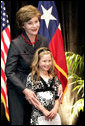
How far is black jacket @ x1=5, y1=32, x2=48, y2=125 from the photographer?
2021 millimetres

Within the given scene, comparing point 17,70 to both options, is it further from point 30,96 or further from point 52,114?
point 52,114

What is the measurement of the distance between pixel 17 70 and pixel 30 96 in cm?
25

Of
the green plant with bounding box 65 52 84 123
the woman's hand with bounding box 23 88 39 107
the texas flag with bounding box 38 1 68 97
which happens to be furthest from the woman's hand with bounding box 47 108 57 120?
the green plant with bounding box 65 52 84 123

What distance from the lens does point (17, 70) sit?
6.82ft

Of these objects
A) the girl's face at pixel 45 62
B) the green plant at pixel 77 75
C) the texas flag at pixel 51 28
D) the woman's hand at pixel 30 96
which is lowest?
the green plant at pixel 77 75

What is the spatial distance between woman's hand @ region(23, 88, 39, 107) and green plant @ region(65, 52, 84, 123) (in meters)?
1.96

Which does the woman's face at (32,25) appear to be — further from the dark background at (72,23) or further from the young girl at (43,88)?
the dark background at (72,23)

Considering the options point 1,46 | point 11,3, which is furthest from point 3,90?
point 11,3

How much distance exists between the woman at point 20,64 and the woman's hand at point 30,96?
0.01m

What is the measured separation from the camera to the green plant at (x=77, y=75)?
3.94 meters

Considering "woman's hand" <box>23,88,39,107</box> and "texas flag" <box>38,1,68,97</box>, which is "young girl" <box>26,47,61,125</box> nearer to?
"woman's hand" <box>23,88,39,107</box>

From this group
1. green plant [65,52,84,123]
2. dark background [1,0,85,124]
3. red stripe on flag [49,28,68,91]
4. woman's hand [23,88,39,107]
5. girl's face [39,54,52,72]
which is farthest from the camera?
dark background [1,0,85,124]

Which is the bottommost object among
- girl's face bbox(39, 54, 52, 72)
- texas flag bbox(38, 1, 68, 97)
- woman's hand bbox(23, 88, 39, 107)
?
woman's hand bbox(23, 88, 39, 107)

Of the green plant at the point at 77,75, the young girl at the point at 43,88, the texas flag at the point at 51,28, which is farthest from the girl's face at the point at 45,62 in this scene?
the green plant at the point at 77,75
